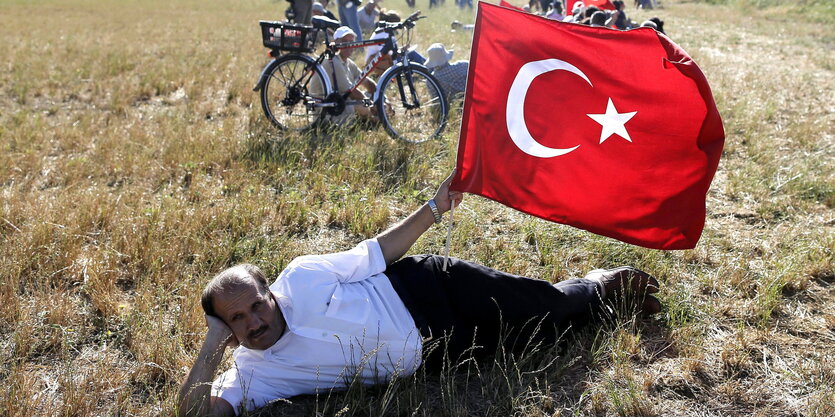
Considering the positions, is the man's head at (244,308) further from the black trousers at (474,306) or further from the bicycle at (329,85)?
the bicycle at (329,85)

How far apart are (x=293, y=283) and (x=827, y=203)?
433 centimetres

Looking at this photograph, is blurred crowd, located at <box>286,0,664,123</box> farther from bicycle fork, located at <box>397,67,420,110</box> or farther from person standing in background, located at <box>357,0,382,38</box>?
person standing in background, located at <box>357,0,382,38</box>

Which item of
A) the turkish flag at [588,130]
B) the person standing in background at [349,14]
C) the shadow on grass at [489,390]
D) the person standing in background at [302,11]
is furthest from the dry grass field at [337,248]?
the person standing in background at [349,14]

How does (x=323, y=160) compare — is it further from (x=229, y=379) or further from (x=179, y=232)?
(x=229, y=379)

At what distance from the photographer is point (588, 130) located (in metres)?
3.29

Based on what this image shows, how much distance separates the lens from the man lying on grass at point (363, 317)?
2.82m

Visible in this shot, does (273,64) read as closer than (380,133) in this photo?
No

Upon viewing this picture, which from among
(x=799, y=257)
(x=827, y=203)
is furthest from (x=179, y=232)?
(x=827, y=203)

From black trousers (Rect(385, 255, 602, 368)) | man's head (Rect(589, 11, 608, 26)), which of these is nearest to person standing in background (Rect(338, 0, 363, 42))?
man's head (Rect(589, 11, 608, 26))

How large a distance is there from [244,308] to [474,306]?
107cm

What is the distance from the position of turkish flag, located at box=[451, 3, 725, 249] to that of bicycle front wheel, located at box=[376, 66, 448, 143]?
3212 millimetres

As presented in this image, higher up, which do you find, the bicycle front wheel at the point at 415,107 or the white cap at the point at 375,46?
the white cap at the point at 375,46

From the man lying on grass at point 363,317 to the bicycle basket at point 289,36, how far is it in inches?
170

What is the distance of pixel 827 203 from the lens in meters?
5.25
